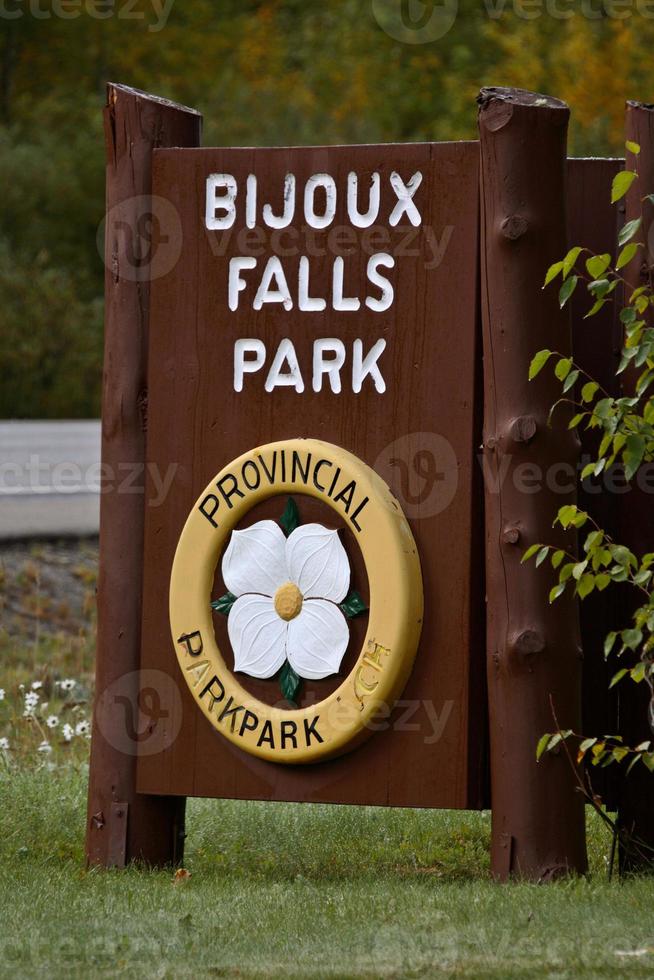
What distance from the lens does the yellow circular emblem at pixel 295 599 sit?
15.6ft

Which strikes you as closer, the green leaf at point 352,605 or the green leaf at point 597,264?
the green leaf at point 597,264

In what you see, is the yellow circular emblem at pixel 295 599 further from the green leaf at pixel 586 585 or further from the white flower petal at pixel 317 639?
the green leaf at pixel 586 585

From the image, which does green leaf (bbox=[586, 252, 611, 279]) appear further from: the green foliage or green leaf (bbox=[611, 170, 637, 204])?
green leaf (bbox=[611, 170, 637, 204])

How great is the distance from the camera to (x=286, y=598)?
16.1ft

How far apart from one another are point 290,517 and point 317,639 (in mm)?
374

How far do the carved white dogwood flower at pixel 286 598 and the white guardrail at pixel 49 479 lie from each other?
226 inches

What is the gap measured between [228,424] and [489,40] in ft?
72.2

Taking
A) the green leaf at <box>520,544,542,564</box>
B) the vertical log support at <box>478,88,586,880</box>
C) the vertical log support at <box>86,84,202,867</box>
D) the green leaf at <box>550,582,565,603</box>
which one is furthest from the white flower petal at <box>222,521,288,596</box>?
the green leaf at <box>550,582,565,603</box>

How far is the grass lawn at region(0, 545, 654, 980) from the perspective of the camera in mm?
3676

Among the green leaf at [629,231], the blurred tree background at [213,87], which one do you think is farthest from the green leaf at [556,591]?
the blurred tree background at [213,87]

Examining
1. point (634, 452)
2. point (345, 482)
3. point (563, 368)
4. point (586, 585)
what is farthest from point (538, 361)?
point (345, 482)

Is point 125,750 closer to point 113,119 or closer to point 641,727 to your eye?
point 641,727

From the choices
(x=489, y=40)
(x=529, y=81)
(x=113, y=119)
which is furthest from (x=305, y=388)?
(x=489, y=40)

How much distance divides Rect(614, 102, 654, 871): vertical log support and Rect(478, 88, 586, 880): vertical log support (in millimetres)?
330
